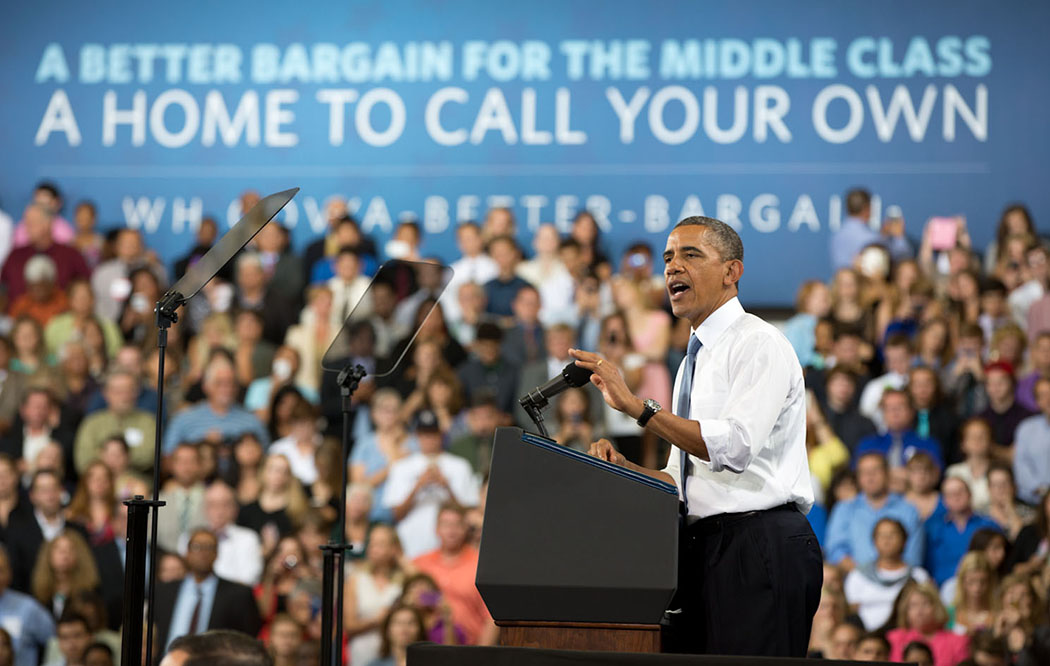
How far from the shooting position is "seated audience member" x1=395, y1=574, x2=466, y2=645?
586 cm

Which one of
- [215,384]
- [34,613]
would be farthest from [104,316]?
[34,613]

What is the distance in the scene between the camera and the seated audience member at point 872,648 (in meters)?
5.41

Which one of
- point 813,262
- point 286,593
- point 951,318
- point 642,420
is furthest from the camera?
point 813,262

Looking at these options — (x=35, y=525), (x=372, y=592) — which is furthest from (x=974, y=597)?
(x=35, y=525)

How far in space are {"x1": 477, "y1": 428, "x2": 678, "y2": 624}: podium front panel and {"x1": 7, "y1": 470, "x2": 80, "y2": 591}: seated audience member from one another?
4457 mm

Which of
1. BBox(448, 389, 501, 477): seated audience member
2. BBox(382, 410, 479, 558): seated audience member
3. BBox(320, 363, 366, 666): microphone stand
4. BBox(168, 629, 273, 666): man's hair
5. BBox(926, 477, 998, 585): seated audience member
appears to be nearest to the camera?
BBox(168, 629, 273, 666): man's hair

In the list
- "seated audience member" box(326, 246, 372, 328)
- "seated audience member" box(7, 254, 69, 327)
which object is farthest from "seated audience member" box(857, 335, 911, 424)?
"seated audience member" box(7, 254, 69, 327)

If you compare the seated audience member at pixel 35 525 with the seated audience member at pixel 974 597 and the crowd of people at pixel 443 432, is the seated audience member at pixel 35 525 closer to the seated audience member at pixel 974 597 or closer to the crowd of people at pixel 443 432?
the crowd of people at pixel 443 432

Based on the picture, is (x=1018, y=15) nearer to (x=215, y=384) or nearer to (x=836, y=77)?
(x=836, y=77)

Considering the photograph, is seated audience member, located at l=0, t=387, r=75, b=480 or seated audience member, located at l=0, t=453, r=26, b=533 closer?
seated audience member, located at l=0, t=453, r=26, b=533

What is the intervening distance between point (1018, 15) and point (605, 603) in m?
6.83

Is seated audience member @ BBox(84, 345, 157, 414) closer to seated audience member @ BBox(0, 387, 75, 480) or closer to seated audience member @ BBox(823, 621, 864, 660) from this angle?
seated audience member @ BBox(0, 387, 75, 480)

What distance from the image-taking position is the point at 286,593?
6105 millimetres

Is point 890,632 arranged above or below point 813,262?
below
